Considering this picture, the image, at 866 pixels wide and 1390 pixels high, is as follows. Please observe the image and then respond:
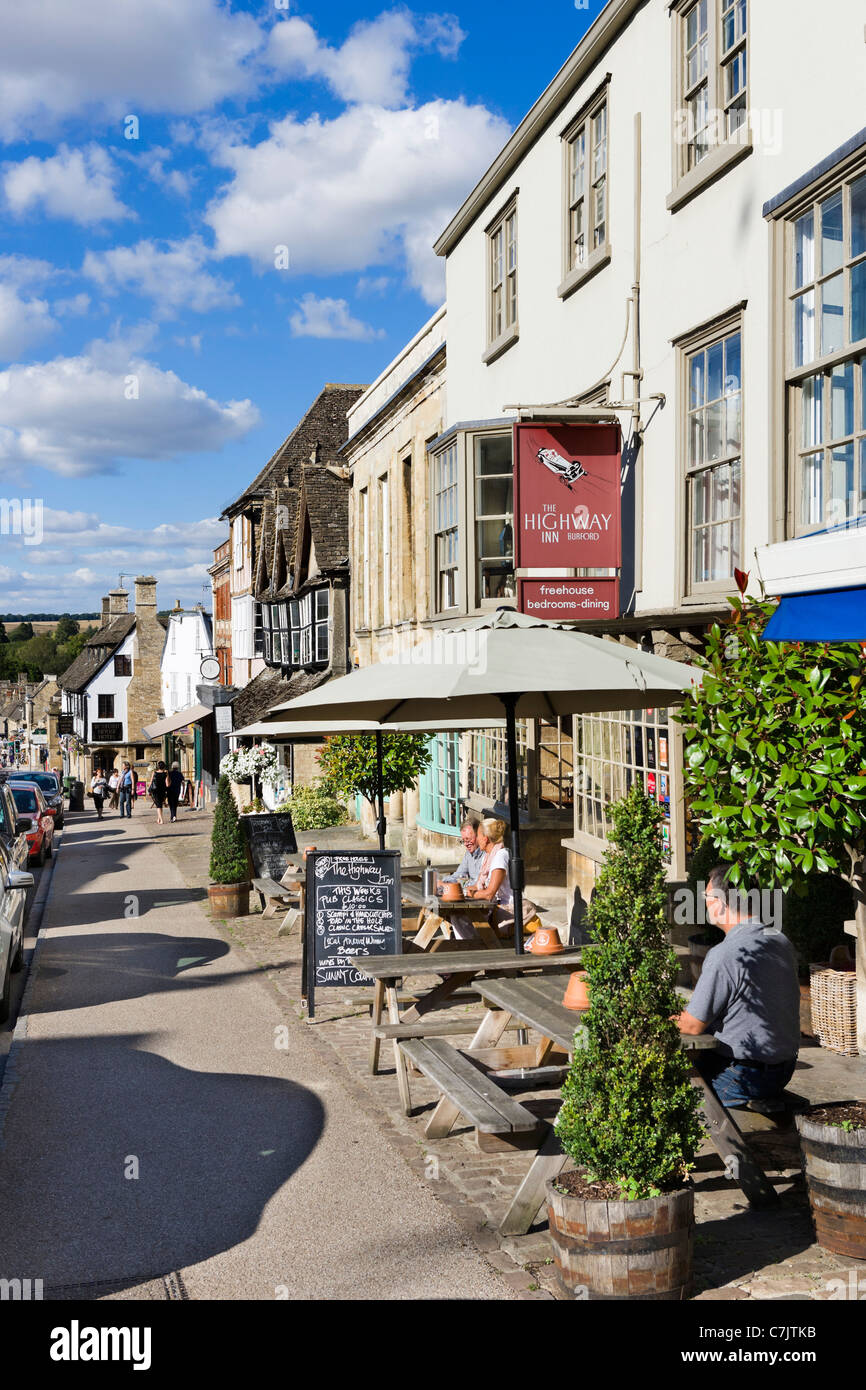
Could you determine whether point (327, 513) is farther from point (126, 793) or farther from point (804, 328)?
point (804, 328)

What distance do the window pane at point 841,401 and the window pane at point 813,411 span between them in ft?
0.45

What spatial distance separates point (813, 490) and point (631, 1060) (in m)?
5.13

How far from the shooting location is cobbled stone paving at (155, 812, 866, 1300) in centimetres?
510

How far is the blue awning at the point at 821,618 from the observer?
5254mm

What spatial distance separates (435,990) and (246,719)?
28.6 metres

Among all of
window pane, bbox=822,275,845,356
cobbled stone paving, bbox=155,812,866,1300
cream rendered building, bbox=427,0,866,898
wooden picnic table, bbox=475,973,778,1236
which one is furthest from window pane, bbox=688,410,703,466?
wooden picnic table, bbox=475,973,778,1236

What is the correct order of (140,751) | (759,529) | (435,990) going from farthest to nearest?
(140,751) < (759,529) < (435,990)

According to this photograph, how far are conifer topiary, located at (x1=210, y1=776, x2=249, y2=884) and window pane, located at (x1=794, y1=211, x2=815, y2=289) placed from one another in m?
9.68

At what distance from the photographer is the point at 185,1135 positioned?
737 cm

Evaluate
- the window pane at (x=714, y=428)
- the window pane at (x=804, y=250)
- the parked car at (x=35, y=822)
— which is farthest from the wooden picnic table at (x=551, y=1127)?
the parked car at (x=35, y=822)
